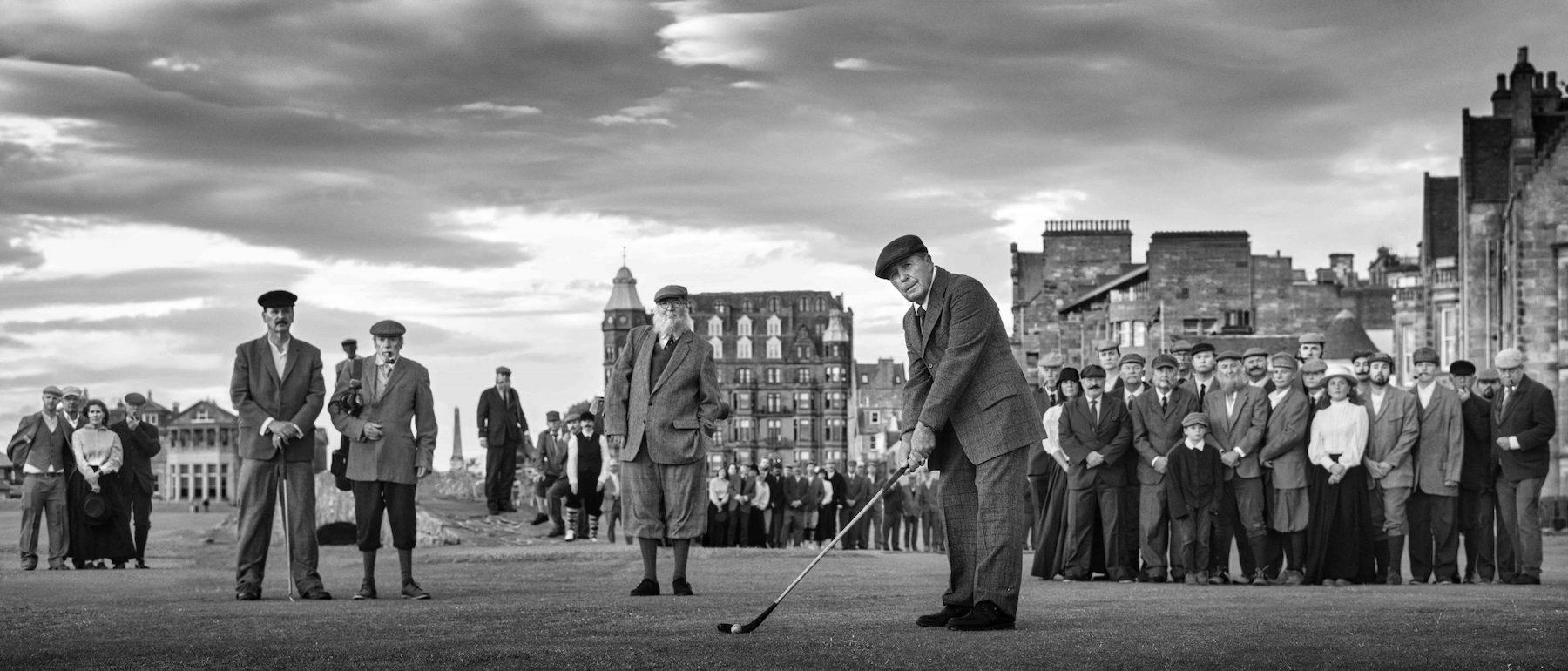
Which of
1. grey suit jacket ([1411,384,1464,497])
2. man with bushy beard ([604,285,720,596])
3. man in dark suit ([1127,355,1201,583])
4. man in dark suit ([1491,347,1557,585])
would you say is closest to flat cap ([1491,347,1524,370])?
man in dark suit ([1491,347,1557,585])

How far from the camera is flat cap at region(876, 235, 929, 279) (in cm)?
1021

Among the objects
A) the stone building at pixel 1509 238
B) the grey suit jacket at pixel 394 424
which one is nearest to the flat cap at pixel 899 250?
the grey suit jacket at pixel 394 424

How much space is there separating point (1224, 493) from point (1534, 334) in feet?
120

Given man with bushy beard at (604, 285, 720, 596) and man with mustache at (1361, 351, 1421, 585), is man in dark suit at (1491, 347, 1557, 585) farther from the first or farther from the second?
man with bushy beard at (604, 285, 720, 596)

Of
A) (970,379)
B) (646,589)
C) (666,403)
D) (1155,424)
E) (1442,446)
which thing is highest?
(970,379)

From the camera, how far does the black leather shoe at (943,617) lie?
399 inches

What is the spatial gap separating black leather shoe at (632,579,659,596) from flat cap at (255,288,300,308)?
3.30 metres

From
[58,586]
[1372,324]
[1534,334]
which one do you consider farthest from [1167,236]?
[58,586]

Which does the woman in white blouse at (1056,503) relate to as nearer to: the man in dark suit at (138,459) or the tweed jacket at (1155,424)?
the tweed jacket at (1155,424)

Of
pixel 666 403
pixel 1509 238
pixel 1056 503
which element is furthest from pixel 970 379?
pixel 1509 238

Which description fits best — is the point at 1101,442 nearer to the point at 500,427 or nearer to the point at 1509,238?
the point at 500,427

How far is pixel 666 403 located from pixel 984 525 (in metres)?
3.92

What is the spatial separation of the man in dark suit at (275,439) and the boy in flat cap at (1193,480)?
7983mm

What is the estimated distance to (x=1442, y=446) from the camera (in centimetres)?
Answer: 1778
